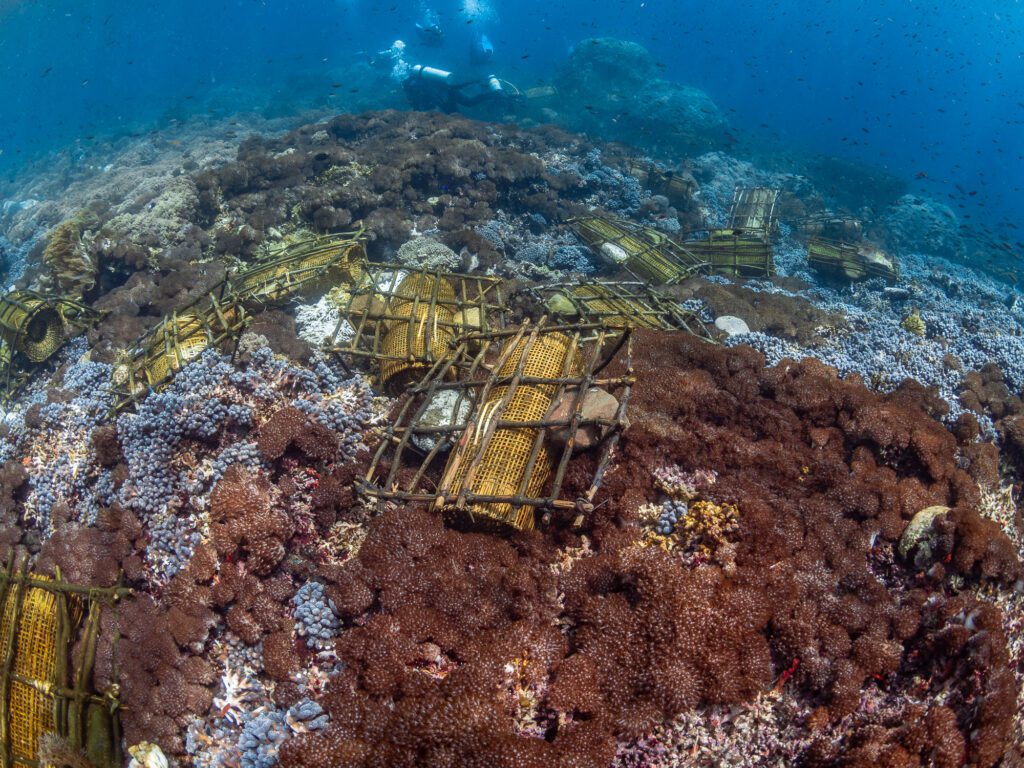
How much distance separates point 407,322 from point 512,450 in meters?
2.61

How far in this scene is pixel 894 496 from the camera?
15.7 feet

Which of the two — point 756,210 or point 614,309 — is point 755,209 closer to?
point 756,210

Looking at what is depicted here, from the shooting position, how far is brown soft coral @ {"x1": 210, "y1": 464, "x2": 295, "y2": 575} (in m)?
4.65

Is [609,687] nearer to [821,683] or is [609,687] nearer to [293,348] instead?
[821,683]

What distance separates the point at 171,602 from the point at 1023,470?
10184 mm

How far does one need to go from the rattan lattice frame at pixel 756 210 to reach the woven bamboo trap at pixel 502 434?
12235mm

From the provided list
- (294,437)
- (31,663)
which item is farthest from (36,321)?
(31,663)

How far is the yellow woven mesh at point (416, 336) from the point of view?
6.06 metres

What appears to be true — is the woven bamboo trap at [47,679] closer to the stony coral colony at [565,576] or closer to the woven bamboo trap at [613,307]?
the stony coral colony at [565,576]

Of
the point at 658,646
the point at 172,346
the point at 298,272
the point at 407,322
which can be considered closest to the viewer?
the point at 658,646

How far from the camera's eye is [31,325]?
9.17 meters

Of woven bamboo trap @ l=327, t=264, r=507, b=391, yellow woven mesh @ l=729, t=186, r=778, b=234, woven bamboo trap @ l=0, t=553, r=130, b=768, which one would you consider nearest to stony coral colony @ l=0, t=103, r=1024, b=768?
woven bamboo trap @ l=0, t=553, r=130, b=768

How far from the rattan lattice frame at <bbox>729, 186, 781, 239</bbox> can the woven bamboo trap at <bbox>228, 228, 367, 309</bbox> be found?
11721 mm

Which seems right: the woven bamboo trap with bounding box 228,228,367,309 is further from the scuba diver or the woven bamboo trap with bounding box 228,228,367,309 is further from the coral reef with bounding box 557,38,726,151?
the scuba diver
